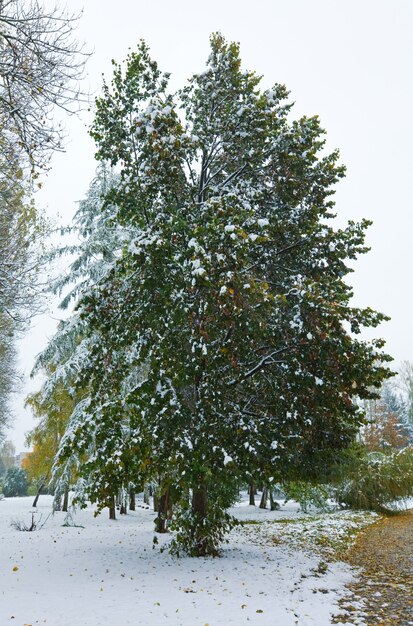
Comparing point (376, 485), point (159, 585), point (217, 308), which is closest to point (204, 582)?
point (159, 585)

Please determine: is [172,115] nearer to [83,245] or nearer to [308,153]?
[308,153]

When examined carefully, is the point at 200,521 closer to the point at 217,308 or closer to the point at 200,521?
the point at 200,521

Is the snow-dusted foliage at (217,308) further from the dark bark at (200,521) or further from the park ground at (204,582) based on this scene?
the park ground at (204,582)

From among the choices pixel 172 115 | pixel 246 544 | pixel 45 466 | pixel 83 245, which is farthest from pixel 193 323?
pixel 45 466

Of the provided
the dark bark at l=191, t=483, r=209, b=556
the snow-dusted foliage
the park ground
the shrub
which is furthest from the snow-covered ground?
the shrub

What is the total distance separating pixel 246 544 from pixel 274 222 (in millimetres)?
7923

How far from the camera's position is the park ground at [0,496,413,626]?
5.35 meters

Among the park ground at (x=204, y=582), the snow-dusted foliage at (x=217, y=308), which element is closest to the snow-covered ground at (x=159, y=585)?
the park ground at (x=204, y=582)

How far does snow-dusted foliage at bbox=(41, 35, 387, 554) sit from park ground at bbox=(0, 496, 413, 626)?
4.07ft

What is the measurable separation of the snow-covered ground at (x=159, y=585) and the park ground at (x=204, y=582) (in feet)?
0.05

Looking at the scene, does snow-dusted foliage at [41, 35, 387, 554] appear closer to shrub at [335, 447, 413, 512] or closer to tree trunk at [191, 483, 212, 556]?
tree trunk at [191, 483, 212, 556]

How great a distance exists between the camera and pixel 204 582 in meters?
6.94

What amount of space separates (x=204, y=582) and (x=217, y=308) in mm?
4308

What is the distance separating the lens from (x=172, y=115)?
27.9ft
